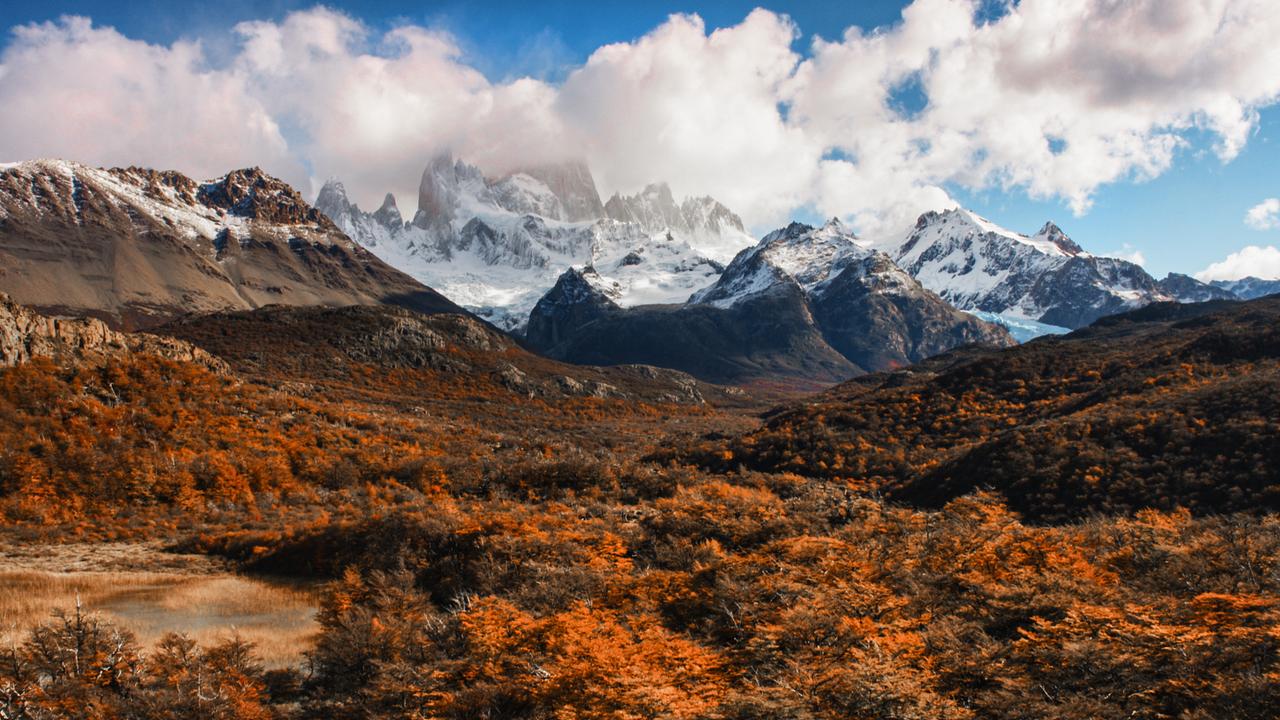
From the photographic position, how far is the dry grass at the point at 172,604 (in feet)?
55.8

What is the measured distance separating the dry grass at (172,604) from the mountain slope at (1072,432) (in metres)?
33.9

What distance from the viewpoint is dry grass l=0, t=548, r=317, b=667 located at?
17000 mm

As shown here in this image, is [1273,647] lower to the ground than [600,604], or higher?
higher

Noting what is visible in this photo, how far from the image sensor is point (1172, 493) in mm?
32375

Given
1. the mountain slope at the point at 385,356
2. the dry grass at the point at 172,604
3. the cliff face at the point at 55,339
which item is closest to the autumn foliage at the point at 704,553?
the dry grass at the point at 172,604

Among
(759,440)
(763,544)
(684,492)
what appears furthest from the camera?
(759,440)

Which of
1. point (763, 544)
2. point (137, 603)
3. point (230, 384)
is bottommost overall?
point (137, 603)

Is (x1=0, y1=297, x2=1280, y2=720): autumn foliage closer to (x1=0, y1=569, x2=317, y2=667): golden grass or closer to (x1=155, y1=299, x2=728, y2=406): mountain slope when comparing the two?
(x1=0, y1=569, x2=317, y2=667): golden grass

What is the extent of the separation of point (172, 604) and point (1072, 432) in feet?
151

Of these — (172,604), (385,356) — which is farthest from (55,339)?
(385,356)

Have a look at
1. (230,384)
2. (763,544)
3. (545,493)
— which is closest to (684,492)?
(545,493)

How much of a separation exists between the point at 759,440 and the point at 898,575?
44.2 meters

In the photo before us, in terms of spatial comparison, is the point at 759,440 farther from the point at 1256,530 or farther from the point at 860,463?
the point at 1256,530

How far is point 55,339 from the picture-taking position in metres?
47.3
